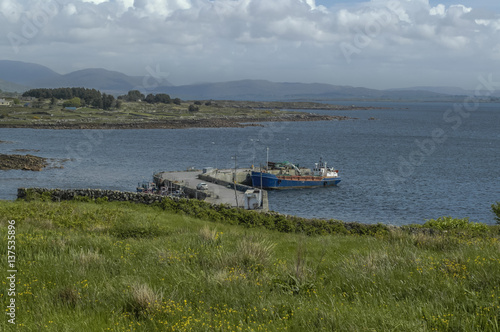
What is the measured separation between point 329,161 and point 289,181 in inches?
877

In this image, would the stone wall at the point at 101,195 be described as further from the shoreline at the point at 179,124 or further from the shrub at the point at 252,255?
the shoreline at the point at 179,124

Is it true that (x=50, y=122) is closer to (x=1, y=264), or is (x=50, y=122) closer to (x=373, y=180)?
(x=373, y=180)

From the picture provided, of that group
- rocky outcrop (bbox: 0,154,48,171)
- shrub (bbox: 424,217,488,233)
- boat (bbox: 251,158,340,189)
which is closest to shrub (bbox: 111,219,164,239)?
shrub (bbox: 424,217,488,233)

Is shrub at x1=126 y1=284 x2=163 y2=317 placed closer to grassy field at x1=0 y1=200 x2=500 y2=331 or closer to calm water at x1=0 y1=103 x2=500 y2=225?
grassy field at x1=0 y1=200 x2=500 y2=331

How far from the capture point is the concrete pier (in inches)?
1473

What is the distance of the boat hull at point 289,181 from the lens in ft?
172

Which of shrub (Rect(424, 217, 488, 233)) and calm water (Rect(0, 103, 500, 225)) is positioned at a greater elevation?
shrub (Rect(424, 217, 488, 233))

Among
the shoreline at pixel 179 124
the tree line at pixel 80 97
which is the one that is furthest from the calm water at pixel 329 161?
the tree line at pixel 80 97

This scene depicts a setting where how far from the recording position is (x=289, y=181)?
53.3m

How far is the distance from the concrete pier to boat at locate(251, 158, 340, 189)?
2.74 meters

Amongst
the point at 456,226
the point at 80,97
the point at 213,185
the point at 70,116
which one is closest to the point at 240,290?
the point at 456,226

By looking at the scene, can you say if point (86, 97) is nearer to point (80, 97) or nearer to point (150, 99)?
point (80, 97)

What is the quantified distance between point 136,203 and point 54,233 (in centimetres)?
1142

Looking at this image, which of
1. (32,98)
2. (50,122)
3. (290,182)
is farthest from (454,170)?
(32,98)
